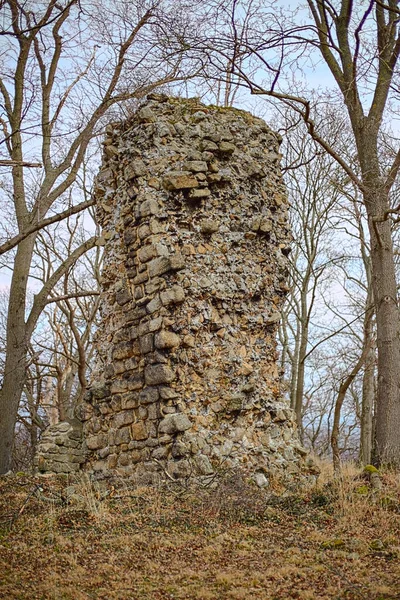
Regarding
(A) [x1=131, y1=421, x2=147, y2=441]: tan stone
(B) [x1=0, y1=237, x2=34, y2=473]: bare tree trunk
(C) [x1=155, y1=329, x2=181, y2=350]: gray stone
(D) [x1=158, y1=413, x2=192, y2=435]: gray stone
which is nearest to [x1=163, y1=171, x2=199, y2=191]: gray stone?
(C) [x1=155, y1=329, x2=181, y2=350]: gray stone

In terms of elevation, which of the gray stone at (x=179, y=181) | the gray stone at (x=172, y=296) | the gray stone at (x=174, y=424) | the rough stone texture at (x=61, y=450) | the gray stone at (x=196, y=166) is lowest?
the rough stone texture at (x=61, y=450)

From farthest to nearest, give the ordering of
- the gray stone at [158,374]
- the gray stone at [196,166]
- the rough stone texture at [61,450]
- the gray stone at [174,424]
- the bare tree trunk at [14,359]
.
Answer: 1. the bare tree trunk at [14,359]
2. the rough stone texture at [61,450]
3. the gray stone at [196,166]
4. the gray stone at [158,374]
5. the gray stone at [174,424]

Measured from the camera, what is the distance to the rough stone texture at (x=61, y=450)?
7676 mm

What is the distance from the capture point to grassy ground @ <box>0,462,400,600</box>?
13.1ft

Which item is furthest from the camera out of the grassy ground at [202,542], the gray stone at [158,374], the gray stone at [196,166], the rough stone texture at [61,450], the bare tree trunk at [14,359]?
the bare tree trunk at [14,359]

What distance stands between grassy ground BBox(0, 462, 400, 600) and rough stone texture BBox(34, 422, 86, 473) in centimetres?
76

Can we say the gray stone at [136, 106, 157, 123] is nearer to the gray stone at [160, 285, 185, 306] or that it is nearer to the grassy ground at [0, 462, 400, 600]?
the gray stone at [160, 285, 185, 306]

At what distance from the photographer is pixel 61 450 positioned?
7750 millimetres

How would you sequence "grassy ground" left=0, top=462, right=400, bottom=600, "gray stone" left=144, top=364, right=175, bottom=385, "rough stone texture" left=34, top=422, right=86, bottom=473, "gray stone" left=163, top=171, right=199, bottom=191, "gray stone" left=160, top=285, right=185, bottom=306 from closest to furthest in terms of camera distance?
"grassy ground" left=0, top=462, right=400, bottom=600
"gray stone" left=144, top=364, right=175, bottom=385
"gray stone" left=160, top=285, right=185, bottom=306
"gray stone" left=163, top=171, right=199, bottom=191
"rough stone texture" left=34, top=422, right=86, bottom=473

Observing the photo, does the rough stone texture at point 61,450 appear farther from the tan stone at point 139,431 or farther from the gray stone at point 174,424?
the gray stone at point 174,424

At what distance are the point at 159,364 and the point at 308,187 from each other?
9.70 m

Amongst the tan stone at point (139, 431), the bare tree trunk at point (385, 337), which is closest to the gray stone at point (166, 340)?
the tan stone at point (139, 431)

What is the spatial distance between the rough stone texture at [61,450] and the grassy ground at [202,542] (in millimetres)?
760

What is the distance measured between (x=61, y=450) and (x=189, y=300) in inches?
103
